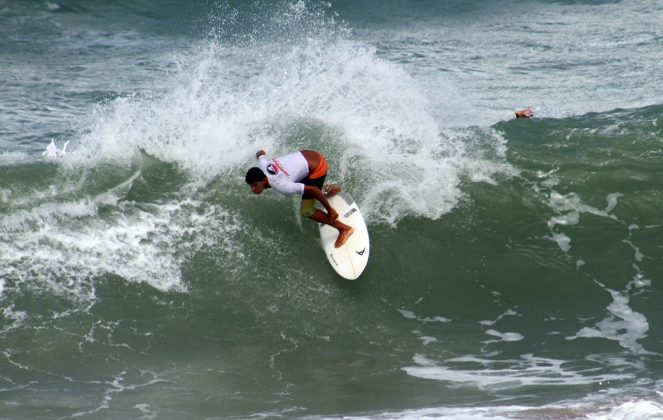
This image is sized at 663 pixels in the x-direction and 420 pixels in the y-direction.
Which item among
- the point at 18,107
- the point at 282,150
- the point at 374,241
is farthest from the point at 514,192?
the point at 18,107

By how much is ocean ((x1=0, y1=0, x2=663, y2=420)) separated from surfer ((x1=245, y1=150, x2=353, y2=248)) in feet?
1.51

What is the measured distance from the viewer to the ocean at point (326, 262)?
23.1 feet

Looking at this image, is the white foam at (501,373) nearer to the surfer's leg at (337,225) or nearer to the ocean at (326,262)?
the ocean at (326,262)

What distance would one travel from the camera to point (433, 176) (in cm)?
1009

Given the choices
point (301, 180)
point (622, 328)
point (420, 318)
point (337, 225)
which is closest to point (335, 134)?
point (301, 180)

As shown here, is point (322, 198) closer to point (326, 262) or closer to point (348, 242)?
point (348, 242)

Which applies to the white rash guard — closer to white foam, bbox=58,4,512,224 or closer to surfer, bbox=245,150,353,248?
surfer, bbox=245,150,353,248

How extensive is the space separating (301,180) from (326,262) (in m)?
0.91

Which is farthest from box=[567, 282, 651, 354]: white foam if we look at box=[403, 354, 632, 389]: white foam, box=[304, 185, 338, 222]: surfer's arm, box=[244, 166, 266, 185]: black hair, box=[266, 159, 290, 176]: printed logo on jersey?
box=[244, 166, 266, 185]: black hair

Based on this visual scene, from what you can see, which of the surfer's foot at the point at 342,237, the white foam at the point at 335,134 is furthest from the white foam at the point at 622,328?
the surfer's foot at the point at 342,237

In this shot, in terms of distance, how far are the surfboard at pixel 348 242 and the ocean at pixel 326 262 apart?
0.15 meters

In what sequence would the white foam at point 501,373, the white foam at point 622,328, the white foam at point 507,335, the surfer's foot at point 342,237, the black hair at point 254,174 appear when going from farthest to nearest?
the surfer's foot at point 342,237 < the black hair at point 254,174 < the white foam at point 507,335 < the white foam at point 622,328 < the white foam at point 501,373

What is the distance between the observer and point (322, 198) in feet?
28.1

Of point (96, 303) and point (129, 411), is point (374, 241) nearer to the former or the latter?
point (96, 303)
